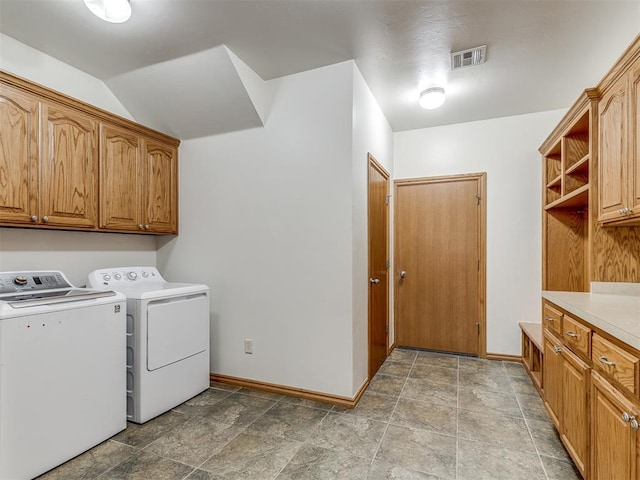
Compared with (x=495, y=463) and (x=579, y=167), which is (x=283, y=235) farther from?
(x=579, y=167)

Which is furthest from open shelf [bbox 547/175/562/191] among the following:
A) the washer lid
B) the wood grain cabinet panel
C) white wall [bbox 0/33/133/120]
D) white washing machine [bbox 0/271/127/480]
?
white wall [bbox 0/33/133/120]

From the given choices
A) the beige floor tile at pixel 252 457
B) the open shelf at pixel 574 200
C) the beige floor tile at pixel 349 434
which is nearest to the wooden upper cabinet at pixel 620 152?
the open shelf at pixel 574 200

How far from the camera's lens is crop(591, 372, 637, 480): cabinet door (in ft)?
3.93

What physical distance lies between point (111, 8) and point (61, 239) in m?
1.72

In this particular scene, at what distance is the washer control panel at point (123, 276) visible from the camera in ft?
8.31

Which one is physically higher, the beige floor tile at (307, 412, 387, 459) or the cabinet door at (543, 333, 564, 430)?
the cabinet door at (543, 333, 564, 430)

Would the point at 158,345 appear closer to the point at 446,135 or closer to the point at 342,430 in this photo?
the point at 342,430

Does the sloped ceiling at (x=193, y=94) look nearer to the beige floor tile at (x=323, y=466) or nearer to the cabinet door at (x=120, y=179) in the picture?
the cabinet door at (x=120, y=179)

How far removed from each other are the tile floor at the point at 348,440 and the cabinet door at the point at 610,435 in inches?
17.3

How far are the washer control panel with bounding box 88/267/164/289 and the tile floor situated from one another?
1072 millimetres

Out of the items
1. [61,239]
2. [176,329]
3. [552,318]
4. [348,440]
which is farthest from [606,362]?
[61,239]

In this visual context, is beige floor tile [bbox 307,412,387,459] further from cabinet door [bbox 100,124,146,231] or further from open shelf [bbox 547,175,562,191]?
open shelf [bbox 547,175,562,191]

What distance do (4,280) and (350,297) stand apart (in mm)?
2280

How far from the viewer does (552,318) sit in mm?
2105
